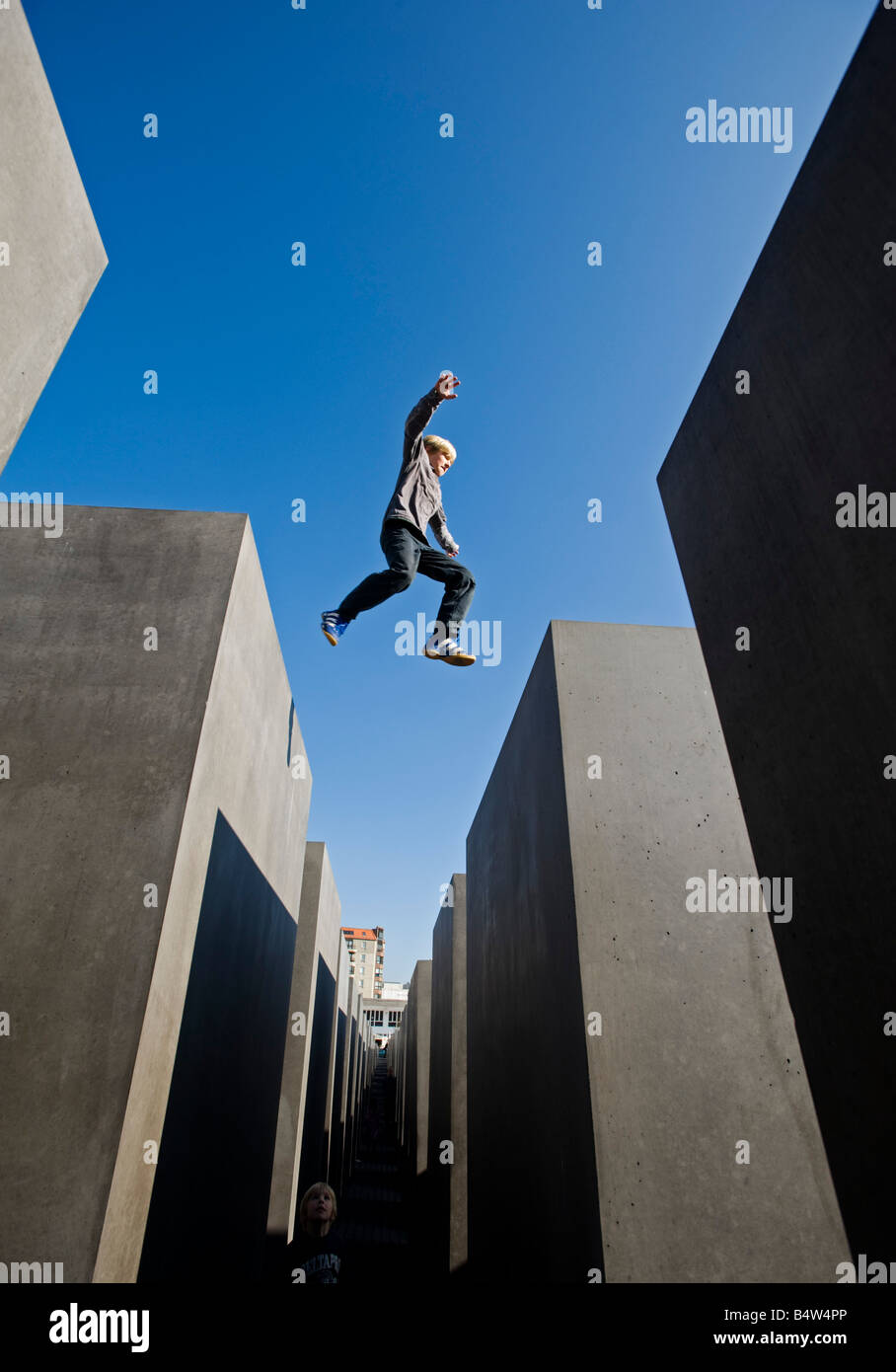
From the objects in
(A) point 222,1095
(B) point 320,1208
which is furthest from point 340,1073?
(A) point 222,1095

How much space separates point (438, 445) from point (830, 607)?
11.7ft

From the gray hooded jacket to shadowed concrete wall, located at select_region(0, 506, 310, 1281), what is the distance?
107cm

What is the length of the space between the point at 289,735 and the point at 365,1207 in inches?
476

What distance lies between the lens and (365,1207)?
13.4 meters

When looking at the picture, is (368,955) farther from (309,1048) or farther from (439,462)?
(439,462)

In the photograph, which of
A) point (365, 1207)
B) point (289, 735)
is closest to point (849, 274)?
point (289, 735)

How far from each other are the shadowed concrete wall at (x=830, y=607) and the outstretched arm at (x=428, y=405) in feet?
6.68

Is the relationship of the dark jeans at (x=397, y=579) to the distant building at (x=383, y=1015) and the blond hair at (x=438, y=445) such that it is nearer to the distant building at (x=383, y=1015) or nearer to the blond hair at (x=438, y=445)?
the blond hair at (x=438, y=445)

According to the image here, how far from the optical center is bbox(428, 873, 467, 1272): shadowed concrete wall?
8.12 metres

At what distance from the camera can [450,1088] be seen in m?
9.18

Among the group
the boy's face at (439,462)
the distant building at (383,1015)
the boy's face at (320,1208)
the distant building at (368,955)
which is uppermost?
the distant building at (368,955)

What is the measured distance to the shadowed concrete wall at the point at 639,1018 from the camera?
2994mm

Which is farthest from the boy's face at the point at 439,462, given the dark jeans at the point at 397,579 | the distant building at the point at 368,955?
the distant building at the point at 368,955
